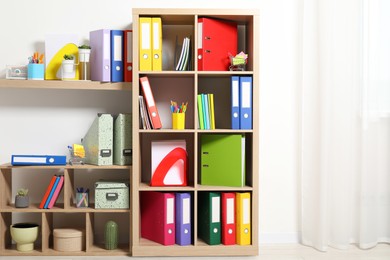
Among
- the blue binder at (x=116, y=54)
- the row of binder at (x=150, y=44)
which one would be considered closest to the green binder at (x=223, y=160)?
the row of binder at (x=150, y=44)

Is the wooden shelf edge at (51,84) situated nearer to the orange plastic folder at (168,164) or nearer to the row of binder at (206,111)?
the orange plastic folder at (168,164)

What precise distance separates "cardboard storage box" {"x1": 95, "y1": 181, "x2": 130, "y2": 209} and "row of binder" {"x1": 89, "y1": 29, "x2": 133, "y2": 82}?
0.62 m

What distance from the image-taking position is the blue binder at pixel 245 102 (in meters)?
3.40

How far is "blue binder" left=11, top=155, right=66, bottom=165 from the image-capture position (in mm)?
3410

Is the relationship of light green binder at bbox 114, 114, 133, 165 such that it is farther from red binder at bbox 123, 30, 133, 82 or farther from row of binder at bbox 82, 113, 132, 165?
red binder at bbox 123, 30, 133, 82

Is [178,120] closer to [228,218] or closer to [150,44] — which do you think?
[150,44]

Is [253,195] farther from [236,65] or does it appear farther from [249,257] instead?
[236,65]

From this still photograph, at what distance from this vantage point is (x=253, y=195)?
3422 millimetres

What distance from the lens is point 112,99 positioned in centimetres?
371

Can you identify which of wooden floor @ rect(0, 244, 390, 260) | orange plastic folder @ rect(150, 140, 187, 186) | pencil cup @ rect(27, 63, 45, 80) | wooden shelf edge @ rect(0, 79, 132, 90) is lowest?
wooden floor @ rect(0, 244, 390, 260)

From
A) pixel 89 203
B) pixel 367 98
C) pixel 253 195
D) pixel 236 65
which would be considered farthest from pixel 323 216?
pixel 89 203

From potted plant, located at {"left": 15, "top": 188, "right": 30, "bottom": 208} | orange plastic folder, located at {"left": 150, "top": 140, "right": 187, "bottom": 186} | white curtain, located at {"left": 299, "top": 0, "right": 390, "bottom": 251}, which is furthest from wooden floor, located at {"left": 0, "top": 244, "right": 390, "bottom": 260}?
orange plastic folder, located at {"left": 150, "top": 140, "right": 187, "bottom": 186}

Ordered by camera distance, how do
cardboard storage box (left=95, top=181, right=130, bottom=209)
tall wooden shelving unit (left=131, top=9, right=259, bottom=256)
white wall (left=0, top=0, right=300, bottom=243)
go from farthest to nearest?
1. white wall (left=0, top=0, right=300, bottom=243)
2. cardboard storage box (left=95, top=181, right=130, bottom=209)
3. tall wooden shelving unit (left=131, top=9, right=259, bottom=256)

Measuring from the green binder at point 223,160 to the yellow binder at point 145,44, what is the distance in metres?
0.56
